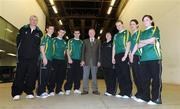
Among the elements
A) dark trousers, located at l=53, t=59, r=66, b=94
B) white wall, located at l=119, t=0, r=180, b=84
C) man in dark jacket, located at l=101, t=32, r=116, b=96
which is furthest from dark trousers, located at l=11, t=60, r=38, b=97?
white wall, located at l=119, t=0, r=180, b=84

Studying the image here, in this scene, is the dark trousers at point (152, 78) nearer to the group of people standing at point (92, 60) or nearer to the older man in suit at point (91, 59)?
the group of people standing at point (92, 60)

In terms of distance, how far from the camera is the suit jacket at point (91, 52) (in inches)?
221

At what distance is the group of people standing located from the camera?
162 inches

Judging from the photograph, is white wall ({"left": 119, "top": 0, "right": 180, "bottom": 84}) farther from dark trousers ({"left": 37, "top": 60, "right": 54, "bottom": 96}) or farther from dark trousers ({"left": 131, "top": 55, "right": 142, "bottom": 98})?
dark trousers ({"left": 37, "top": 60, "right": 54, "bottom": 96})

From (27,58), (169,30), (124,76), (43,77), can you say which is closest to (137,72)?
(124,76)

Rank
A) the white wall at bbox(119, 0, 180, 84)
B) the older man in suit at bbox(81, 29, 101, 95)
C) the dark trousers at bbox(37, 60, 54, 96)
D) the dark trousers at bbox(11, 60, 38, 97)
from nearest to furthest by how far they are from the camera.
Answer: the dark trousers at bbox(11, 60, 38, 97) → the dark trousers at bbox(37, 60, 54, 96) → the older man in suit at bbox(81, 29, 101, 95) → the white wall at bbox(119, 0, 180, 84)

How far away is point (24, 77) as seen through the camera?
4.68 m

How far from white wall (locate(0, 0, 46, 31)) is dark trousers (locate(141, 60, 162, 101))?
6118 mm

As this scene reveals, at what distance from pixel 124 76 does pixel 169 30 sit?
4.99 meters

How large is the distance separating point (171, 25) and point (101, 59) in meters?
4.50

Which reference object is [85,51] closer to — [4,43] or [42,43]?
[42,43]

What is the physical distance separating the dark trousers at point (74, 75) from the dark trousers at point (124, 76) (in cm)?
110

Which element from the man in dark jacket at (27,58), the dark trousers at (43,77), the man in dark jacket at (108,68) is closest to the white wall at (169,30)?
the man in dark jacket at (108,68)

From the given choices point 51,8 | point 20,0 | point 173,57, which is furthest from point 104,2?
point 173,57
